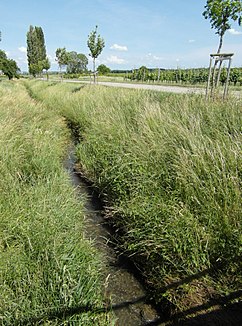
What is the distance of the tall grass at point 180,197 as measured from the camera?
8.89 feet

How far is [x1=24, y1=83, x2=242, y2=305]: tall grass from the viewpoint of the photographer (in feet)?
8.89

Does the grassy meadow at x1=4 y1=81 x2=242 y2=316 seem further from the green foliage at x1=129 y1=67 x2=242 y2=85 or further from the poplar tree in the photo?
the poplar tree

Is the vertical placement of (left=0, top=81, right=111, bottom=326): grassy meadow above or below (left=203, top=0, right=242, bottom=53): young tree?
below

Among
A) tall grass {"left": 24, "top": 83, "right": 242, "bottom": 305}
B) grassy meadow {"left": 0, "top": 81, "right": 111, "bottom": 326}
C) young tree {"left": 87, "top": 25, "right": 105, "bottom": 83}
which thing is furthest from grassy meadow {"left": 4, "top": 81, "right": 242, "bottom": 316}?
young tree {"left": 87, "top": 25, "right": 105, "bottom": 83}

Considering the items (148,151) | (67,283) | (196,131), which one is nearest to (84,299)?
(67,283)

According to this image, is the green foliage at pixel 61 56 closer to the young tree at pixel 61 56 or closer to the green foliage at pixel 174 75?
the young tree at pixel 61 56

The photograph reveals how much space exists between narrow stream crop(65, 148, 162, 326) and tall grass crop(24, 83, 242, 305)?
188mm

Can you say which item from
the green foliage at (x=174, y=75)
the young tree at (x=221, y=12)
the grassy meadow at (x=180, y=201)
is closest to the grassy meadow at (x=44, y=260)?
the grassy meadow at (x=180, y=201)

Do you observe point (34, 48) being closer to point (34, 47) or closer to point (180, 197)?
point (34, 47)

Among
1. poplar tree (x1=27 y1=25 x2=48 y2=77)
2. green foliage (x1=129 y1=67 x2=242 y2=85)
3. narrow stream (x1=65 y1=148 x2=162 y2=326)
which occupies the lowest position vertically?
narrow stream (x1=65 y1=148 x2=162 y2=326)

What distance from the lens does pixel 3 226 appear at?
2916 mm

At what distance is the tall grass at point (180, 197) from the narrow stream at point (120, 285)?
19 cm

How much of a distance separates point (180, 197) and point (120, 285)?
139 centimetres

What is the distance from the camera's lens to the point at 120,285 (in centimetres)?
298
